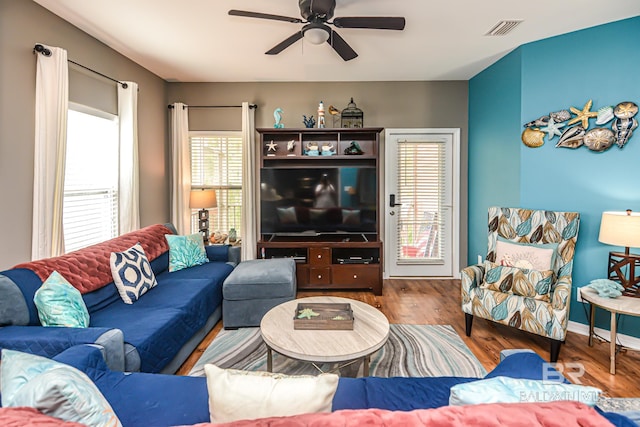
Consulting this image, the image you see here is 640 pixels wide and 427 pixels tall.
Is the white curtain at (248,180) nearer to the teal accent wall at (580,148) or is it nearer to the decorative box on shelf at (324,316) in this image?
the decorative box on shelf at (324,316)

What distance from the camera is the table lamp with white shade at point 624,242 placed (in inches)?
94.9

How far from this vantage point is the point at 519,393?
99cm

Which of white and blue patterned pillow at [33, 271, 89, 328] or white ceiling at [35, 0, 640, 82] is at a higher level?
white ceiling at [35, 0, 640, 82]

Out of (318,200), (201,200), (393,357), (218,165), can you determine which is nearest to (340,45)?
(318,200)

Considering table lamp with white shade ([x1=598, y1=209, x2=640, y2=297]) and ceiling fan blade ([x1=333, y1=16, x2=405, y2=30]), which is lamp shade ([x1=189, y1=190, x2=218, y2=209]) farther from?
table lamp with white shade ([x1=598, y1=209, x2=640, y2=297])

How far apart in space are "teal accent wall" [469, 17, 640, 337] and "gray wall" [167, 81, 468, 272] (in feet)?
3.26

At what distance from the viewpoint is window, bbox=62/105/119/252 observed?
2.99 metres

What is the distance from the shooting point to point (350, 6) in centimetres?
263

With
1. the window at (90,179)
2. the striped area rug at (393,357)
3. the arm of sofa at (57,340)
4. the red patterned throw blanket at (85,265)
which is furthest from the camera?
the window at (90,179)

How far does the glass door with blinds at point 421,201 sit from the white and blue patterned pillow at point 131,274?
10.3 feet

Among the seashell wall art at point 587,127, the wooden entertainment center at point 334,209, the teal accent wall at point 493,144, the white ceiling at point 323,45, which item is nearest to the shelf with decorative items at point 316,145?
the wooden entertainment center at point 334,209

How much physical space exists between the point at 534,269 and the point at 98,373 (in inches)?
125

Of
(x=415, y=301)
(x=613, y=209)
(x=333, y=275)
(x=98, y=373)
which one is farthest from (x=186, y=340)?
(x=613, y=209)

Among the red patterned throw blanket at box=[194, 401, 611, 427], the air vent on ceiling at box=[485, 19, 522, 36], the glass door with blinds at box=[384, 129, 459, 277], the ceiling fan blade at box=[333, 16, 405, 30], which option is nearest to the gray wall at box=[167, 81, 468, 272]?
the glass door with blinds at box=[384, 129, 459, 277]
